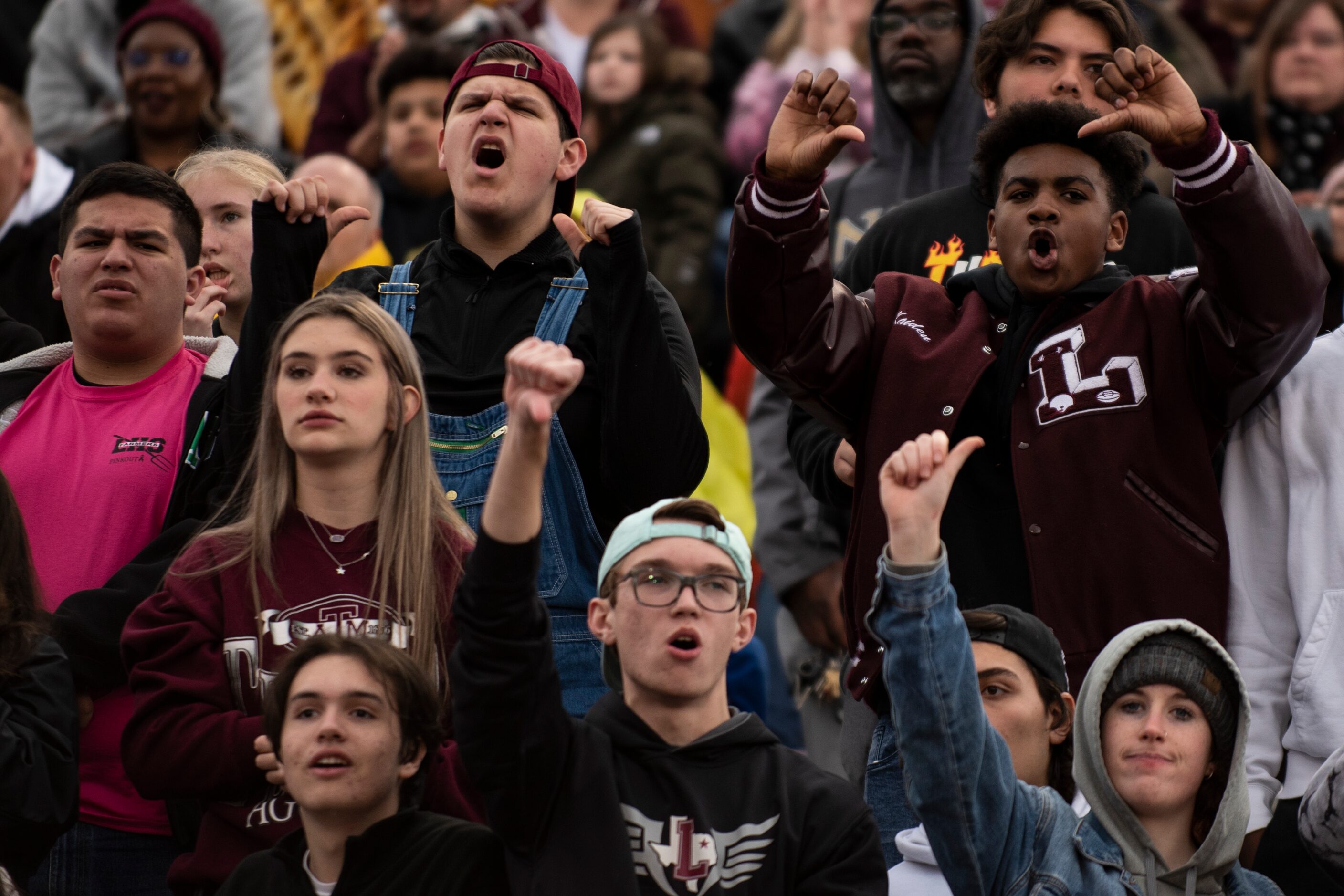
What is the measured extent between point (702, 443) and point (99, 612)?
54.7 inches

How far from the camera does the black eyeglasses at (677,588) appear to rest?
12.9 feet

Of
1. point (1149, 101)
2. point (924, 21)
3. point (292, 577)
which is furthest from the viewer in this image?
point (924, 21)

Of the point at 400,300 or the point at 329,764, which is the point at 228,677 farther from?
the point at 400,300

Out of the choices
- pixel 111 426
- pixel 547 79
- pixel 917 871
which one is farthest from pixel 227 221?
pixel 917 871

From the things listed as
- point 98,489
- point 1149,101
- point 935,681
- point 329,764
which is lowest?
point 329,764

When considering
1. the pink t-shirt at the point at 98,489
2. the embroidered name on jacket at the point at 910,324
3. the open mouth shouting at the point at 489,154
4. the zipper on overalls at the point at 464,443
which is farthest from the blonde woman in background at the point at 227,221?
the embroidered name on jacket at the point at 910,324

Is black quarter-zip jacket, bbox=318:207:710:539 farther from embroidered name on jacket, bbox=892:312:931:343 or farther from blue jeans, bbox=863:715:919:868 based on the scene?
blue jeans, bbox=863:715:919:868

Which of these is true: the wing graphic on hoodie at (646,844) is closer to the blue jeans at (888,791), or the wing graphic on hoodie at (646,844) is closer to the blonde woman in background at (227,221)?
the blue jeans at (888,791)

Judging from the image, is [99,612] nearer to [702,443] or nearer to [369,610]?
[369,610]

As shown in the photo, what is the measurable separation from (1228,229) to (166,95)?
471cm

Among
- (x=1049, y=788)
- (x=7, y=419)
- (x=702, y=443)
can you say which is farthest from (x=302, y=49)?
(x=1049, y=788)

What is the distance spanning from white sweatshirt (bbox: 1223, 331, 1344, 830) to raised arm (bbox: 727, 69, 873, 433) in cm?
99

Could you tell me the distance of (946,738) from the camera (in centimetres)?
376

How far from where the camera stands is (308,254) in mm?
4758
